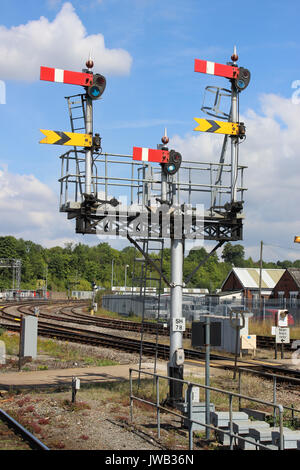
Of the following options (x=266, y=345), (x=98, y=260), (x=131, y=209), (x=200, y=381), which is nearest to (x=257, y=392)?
(x=200, y=381)

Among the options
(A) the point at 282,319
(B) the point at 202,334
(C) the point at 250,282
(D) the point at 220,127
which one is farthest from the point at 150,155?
(C) the point at 250,282

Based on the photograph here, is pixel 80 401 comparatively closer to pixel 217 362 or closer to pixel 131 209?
pixel 131 209

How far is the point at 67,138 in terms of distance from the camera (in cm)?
1102

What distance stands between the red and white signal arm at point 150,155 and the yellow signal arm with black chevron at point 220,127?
33.4 inches

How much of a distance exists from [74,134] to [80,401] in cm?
549

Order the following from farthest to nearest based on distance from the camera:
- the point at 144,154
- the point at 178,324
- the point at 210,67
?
1. the point at 178,324
2. the point at 210,67
3. the point at 144,154

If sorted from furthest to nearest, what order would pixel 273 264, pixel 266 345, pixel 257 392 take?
pixel 273 264 → pixel 266 345 → pixel 257 392

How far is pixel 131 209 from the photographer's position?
11.7 m

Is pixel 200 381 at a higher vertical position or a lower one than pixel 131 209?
lower

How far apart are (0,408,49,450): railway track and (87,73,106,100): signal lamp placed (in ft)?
21.0

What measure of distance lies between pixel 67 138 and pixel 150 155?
5.53 ft

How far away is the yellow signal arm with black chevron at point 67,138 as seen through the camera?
35.2 ft

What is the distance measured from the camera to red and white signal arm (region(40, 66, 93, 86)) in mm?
10727

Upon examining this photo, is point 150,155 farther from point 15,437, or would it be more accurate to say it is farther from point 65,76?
point 15,437
